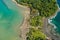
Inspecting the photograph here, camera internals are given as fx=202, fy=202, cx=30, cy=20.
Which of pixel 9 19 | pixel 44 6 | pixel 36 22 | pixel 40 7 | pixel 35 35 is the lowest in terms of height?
pixel 9 19

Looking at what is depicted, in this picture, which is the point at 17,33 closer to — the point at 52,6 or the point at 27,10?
the point at 27,10

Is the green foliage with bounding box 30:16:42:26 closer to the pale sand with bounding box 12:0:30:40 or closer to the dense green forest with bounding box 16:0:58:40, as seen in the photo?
the dense green forest with bounding box 16:0:58:40

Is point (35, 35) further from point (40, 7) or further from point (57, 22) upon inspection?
point (40, 7)

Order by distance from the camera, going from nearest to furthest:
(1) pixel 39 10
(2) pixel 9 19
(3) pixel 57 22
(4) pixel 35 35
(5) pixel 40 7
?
(4) pixel 35 35, (3) pixel 57 22, (2) pixel 9 19, (1) pixel 39 10, (5) pixel 40 7

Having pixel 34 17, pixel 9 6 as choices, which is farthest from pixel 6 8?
pixel 34 17

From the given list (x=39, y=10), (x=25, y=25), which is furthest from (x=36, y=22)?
Result: (x=39, y=10)

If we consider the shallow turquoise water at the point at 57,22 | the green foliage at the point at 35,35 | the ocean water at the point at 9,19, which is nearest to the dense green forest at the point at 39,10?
the green foliage at the point at 35,35
